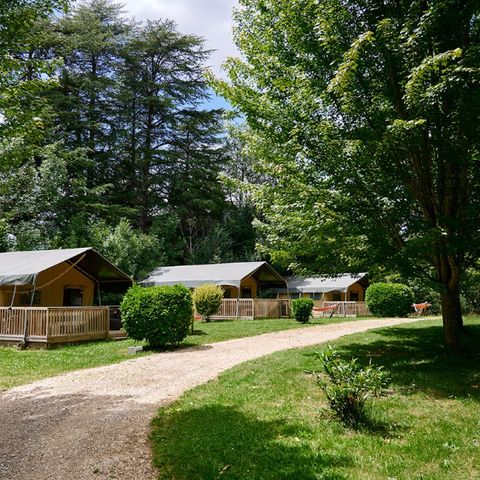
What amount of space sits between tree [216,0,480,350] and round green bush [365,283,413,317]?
17608mm

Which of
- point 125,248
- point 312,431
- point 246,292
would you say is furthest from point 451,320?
point 246,292

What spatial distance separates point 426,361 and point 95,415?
707 cm

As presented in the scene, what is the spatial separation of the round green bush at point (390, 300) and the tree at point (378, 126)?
17608mm

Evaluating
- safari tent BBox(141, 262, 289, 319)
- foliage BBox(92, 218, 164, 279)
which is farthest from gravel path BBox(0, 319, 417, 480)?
foliage BBox(92, 218, 164, 279)

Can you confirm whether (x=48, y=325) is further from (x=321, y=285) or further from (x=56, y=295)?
(x=321, y=285)

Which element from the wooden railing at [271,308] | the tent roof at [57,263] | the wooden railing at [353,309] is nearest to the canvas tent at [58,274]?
the tent roof at [57,263]

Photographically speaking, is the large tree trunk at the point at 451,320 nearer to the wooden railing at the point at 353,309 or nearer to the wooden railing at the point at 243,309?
the wooden railing at the point at 243,309

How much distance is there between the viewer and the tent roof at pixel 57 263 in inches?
667

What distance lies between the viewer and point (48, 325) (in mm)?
15344

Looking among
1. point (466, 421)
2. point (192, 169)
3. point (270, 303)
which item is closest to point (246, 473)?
point (466, 421)

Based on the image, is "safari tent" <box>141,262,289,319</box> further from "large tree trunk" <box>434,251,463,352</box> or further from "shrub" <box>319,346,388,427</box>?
"shrub" <box>319,346,388,427</box>

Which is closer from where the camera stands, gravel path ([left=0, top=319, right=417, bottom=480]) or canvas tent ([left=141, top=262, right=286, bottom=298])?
gravel path ([left=0, top=319, right=417, bottom=480])

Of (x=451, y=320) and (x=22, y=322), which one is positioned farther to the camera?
(x=22, y=322)

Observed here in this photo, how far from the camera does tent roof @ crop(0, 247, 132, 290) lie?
16953 millimetres
